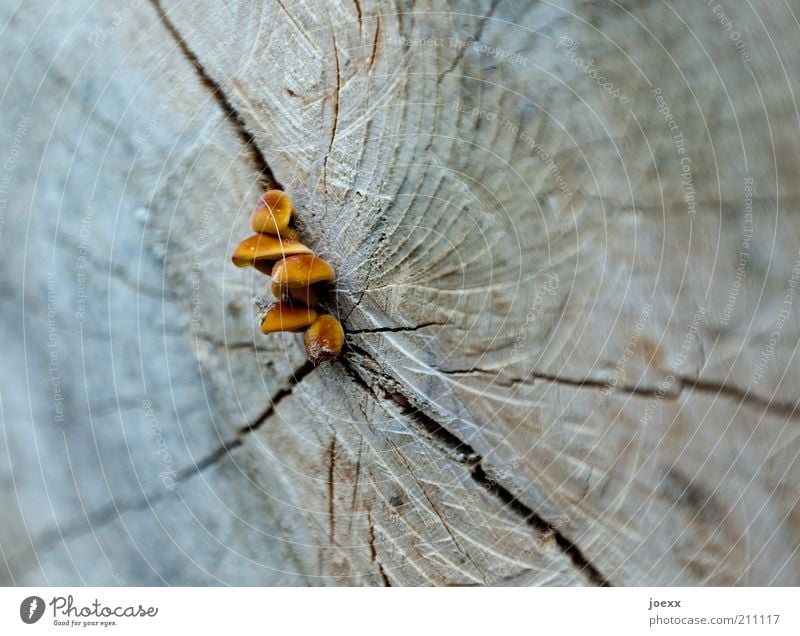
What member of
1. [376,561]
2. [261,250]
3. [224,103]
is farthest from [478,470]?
[224,103]

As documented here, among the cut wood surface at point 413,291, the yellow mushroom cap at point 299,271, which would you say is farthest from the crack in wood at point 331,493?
the yellow mushroom cap at point 299,271

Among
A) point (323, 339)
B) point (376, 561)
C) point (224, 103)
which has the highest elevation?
point (224, 103)

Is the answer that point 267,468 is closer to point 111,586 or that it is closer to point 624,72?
point 111,586

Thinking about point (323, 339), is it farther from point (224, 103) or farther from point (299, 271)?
point (224, 103)

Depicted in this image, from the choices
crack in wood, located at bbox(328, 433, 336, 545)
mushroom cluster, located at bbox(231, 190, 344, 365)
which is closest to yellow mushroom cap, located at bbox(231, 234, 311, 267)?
mushroom cluster, located at bbox(231, 190, 344, 365)

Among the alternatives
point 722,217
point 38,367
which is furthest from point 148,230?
point 722,217

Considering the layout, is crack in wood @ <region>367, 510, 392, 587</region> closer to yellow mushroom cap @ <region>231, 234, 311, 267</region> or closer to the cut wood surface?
the cut wood surface
